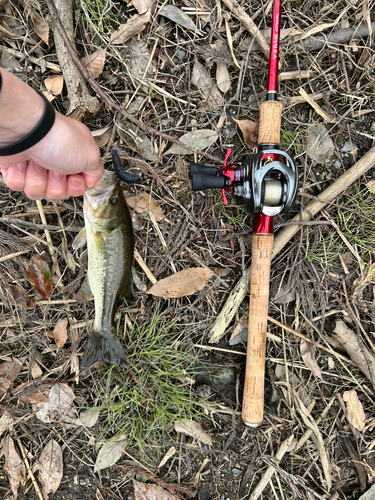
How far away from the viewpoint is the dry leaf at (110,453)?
9.34 feet

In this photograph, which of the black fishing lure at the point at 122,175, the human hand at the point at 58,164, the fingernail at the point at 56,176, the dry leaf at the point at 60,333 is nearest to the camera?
the human hand at the point at 58,164

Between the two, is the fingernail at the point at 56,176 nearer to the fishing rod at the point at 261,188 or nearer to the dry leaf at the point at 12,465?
the fishing rod at the point at 261,188

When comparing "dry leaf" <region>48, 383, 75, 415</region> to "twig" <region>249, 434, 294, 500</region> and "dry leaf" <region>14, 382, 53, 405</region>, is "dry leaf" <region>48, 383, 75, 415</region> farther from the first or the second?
"twig" <region>249, 434, 294, 500</region>

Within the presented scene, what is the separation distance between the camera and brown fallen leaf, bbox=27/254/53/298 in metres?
2.85

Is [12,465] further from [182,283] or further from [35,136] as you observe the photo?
[35,136]

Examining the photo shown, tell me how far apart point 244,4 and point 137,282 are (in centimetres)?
250

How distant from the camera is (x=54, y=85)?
8.77 ft

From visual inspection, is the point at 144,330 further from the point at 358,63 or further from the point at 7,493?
the point at 358,63

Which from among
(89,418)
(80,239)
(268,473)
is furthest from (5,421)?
(268,473)

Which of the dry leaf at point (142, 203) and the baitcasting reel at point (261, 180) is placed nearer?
the baitcasting reel at point (261, 180)

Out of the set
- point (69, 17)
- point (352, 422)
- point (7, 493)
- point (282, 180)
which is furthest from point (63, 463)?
point (69, 17)

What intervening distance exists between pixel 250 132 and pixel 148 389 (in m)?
2.39

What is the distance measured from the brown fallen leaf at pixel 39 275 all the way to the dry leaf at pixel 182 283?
2.95 ft

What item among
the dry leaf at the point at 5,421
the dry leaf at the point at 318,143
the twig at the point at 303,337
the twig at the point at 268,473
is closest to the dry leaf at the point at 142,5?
the dry leaf at the point at 318,143
